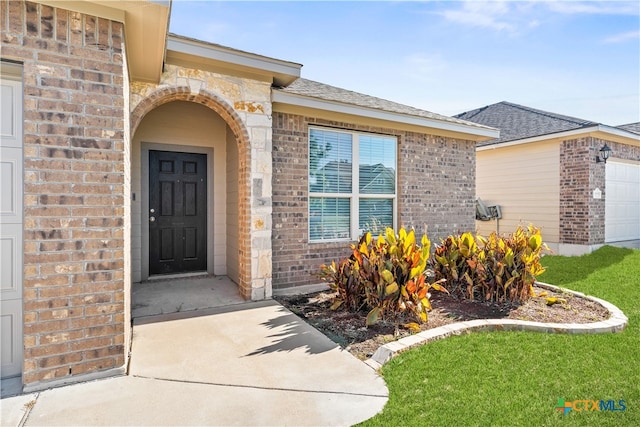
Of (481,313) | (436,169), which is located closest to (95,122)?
(481,313)

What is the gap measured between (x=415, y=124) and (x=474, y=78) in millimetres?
3445

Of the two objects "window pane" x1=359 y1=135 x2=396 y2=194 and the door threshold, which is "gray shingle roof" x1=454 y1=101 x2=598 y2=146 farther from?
the door threshold

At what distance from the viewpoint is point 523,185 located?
9891 millimetres

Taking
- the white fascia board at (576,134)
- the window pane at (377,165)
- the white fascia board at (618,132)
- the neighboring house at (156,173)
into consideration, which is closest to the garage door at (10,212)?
the neighboring house at (156,173)

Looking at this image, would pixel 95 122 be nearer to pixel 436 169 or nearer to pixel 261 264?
pixel 261 264

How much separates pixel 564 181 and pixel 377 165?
6.00m

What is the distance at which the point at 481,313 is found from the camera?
165 inches

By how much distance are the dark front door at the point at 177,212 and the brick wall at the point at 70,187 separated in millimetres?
3212

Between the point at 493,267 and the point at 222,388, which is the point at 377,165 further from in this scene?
the point at 222,388

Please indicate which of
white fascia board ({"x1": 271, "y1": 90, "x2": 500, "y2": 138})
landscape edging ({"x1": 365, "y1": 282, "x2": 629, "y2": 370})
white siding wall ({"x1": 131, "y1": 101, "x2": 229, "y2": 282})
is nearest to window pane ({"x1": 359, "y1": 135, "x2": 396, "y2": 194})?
white fascia board ({"x1": 271, "y1": 90, "x2": 500, "y2": 138})

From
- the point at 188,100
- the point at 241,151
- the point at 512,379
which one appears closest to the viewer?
the point at 512,379

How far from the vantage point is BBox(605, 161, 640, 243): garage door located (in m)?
9.23

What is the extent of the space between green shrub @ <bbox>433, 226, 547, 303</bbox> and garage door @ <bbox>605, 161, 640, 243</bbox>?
622 centimetres

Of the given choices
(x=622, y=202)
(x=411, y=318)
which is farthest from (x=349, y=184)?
(x=622, y=202)
